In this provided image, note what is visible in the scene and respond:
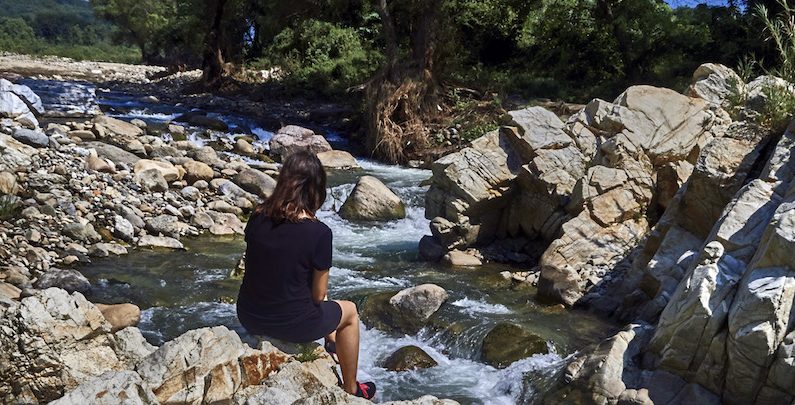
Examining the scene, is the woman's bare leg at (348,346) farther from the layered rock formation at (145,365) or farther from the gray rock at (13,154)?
the gray rock at (13,154)

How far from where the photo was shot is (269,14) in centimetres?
2358

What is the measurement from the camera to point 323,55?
2661 centimetres

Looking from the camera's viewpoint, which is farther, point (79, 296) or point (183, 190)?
point (183, 190)

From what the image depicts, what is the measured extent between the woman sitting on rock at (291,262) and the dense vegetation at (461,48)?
1145cm

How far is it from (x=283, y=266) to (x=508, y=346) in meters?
3.55

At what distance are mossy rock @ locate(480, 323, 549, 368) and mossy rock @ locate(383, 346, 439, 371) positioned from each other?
56 cm

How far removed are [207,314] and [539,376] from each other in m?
3.56

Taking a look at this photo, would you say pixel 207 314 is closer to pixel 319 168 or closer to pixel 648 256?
pixel 319 168

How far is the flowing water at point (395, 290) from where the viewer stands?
6734 mm


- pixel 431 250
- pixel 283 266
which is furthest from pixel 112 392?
pixel 431 250

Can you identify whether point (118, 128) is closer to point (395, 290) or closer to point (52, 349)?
point (395, 290)

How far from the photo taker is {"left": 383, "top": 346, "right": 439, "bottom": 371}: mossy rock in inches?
272

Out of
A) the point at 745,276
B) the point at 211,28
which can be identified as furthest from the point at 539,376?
the point at 211,28

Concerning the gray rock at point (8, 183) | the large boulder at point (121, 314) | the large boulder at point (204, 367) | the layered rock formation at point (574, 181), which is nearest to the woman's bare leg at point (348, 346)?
the large boulder at point (204, 367)
